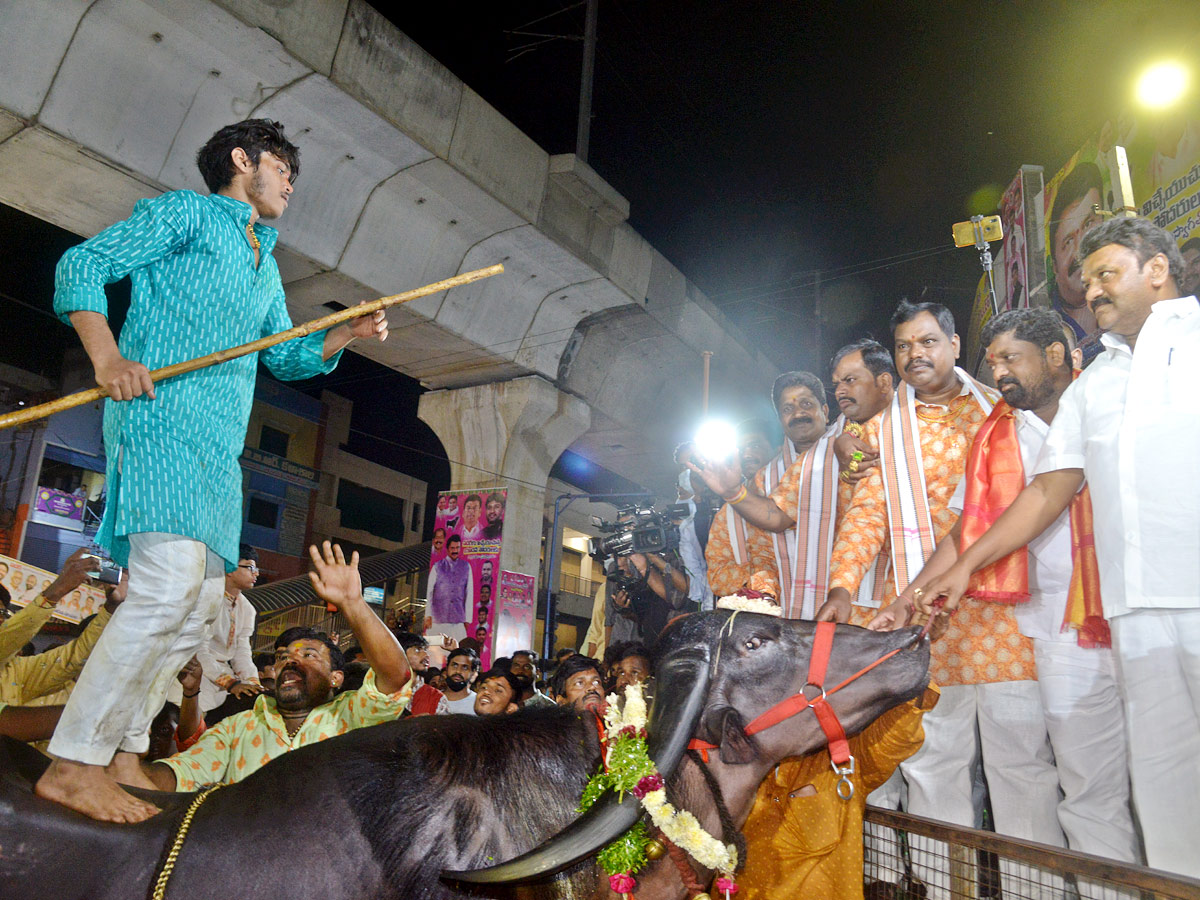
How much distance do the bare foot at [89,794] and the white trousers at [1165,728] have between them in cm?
285

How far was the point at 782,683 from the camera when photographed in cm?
252

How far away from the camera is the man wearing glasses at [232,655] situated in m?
6.28

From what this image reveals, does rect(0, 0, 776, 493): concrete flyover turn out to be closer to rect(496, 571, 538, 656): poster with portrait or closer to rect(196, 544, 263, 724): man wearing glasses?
rect(496, 571, 538, 656): poster with portrait

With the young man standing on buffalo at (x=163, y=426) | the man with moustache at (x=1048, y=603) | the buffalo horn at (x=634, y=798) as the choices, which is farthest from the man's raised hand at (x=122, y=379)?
the man with moustache at (x=1048, y=603)

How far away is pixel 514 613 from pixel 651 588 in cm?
677

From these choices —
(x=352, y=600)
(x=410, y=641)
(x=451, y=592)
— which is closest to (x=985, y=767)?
(x=352, y=600)

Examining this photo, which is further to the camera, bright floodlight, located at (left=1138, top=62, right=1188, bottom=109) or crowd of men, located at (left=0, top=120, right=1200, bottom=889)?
bright floodlight, located at (left=1138, top=62, right=1188, bottom=109)

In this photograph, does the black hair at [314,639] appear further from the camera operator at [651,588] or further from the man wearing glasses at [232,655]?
the camera operator at [651,588]

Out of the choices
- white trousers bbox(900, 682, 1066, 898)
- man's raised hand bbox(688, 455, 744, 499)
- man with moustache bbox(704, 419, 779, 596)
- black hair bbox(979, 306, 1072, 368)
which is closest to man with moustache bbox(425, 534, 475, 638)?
man with moustache bbox(704, 419, 779, 596)

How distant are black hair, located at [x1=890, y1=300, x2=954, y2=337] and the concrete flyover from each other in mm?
7271

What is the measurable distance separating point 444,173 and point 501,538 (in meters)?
5.69

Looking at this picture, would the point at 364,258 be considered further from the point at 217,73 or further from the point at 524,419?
the point at 524,419

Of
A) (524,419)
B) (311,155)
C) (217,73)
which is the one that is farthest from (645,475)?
(217,73)

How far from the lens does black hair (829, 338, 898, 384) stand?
436cm
